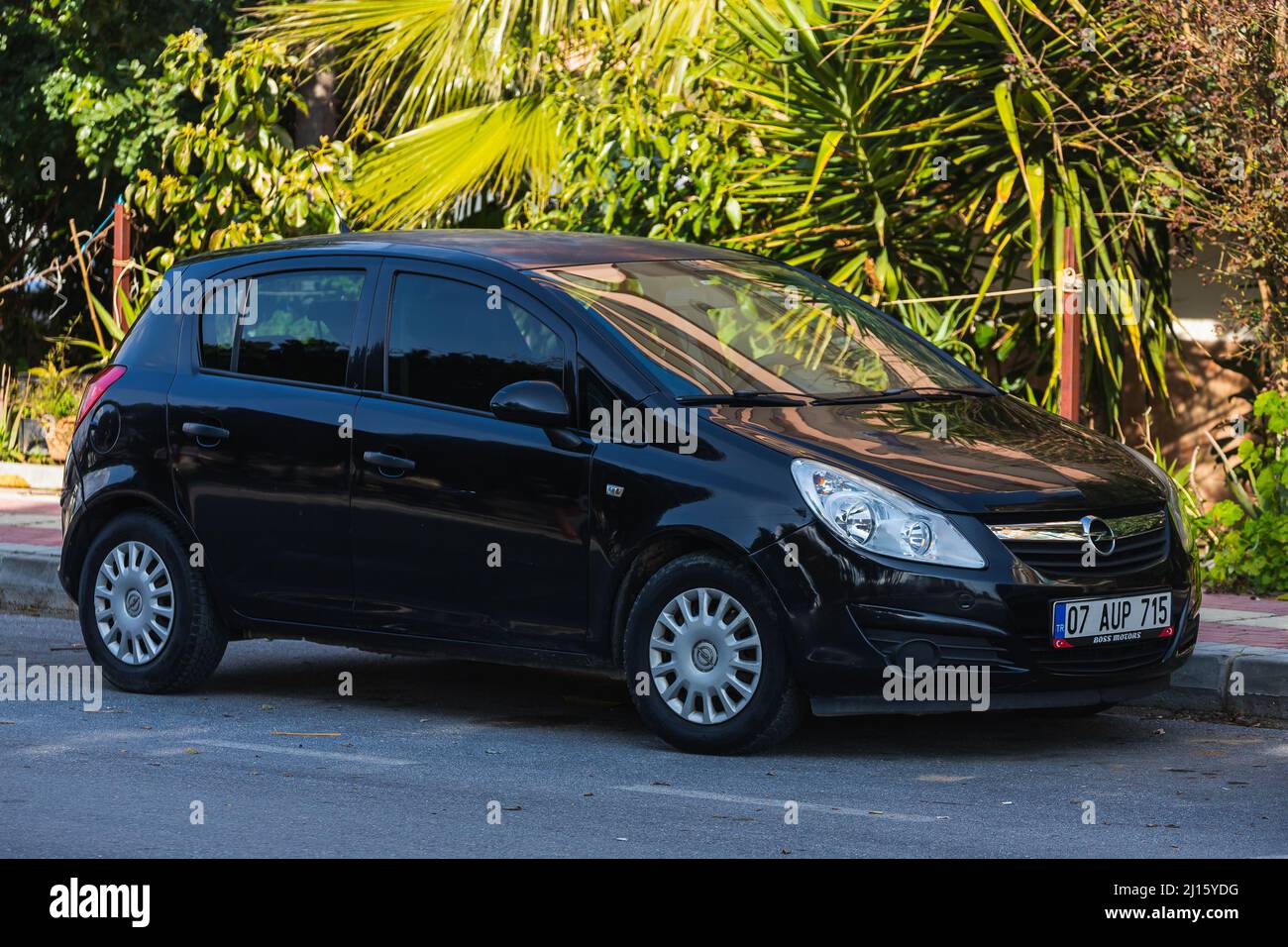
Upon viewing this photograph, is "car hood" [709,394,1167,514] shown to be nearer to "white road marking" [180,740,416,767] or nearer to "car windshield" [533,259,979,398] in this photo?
"car windshield" [533,259,979,398]

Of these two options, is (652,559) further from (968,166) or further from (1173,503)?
(968,166)

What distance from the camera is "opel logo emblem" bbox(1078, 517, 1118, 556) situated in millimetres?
6746

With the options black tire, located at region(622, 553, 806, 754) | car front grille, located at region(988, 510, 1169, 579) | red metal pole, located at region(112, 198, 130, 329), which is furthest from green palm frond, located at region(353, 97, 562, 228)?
car front grille, located at region(988, 510, 1169, 579)

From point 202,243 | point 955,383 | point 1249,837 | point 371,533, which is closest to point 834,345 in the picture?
point 955,383

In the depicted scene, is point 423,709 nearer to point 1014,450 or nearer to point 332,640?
point 332,640

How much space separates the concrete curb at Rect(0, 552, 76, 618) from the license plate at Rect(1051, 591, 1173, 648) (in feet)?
19.4

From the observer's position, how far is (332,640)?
7781mm

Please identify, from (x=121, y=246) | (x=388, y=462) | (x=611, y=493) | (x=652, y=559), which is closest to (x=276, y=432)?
(x=388, y=462)

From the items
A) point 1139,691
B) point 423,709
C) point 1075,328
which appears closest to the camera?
point 1139,691

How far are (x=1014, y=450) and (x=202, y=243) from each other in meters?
8.30

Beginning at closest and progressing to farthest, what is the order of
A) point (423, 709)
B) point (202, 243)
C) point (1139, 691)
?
point (1139, 691) < point (423, 709) < point (202, 243)

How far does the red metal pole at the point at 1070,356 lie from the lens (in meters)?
10.2

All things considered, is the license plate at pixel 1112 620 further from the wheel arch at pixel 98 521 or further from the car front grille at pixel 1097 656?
the wheel arch at pixel 98 521

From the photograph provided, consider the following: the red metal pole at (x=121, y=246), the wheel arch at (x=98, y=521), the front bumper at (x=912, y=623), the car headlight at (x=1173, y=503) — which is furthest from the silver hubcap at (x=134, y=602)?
the red metal pole at (x=121, y=246)
